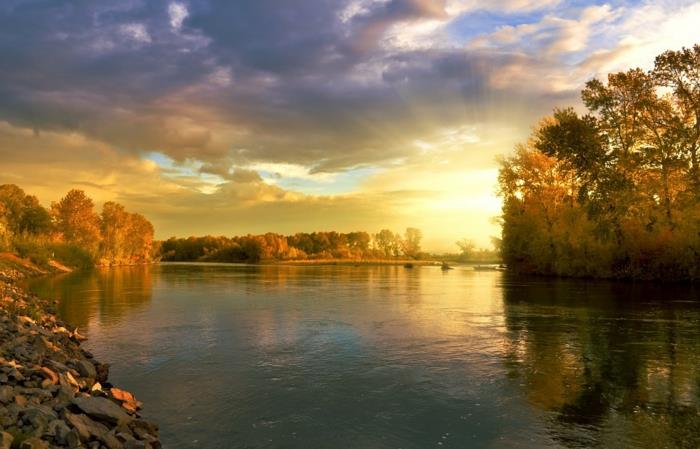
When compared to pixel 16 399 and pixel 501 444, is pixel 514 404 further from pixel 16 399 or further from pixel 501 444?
pixel 16 399

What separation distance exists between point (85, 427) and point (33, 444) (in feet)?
5.51

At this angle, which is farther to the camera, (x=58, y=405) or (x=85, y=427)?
(x=58, y=405)

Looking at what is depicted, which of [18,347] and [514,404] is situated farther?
[18,347]

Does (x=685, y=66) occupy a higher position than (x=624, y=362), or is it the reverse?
(x=685, y=66)

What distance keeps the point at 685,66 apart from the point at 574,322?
3614 centimetres

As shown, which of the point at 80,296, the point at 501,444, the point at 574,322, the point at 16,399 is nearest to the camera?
the point at 16,399

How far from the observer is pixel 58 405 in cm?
1014

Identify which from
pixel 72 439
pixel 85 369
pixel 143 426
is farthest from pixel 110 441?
pixel 85 369

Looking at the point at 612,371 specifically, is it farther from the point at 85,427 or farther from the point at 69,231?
the point at 69,231

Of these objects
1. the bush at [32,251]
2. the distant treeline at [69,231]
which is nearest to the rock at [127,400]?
the distant treeline at [69,231]

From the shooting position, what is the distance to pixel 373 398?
13719 mm

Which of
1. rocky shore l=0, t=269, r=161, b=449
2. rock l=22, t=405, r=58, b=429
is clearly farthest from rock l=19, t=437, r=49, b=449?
rock l=22, t=405, r=58, b=429

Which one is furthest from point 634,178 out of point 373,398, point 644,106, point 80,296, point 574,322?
point 80,296

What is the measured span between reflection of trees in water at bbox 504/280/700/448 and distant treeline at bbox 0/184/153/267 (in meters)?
78.5
